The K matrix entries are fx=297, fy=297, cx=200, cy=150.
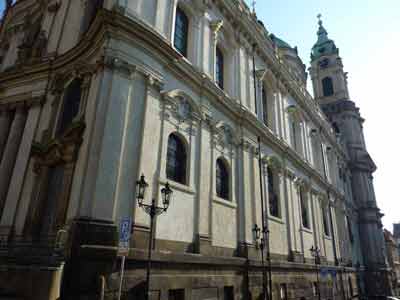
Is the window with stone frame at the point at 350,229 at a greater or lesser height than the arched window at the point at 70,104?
lesser

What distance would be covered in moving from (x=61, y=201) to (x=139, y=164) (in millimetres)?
2865

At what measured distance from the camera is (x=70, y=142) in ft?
34.9

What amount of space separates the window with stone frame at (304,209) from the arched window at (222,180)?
1069cm

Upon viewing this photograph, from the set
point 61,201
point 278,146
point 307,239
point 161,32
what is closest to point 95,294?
point 61,201

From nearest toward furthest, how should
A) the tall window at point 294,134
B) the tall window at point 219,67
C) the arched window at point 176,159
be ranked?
the arched window at point 176,159, the tall window at point 219,67, the tall window at point 294,134

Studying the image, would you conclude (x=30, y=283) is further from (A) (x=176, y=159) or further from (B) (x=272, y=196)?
(B) (x=272, y=196)

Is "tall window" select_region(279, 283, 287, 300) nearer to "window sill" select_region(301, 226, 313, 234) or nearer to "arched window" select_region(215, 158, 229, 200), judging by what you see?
"window sill" select_region(301, 226, 313, 234)

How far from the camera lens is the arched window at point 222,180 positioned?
48.1 feet

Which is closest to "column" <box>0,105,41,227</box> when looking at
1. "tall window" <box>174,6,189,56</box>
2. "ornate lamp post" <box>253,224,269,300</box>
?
"tall window" <box>174,6,189,56</box>

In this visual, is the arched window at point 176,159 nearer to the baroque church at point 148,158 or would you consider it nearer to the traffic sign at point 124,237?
the baroque church at point 148,158

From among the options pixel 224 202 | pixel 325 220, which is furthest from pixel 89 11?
pixel 325 220

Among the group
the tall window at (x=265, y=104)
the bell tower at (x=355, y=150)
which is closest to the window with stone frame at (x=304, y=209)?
the tall window at (x=265, y=104)

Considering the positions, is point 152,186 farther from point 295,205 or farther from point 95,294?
point 295,205

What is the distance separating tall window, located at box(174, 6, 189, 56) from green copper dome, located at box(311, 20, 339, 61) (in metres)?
42.8
